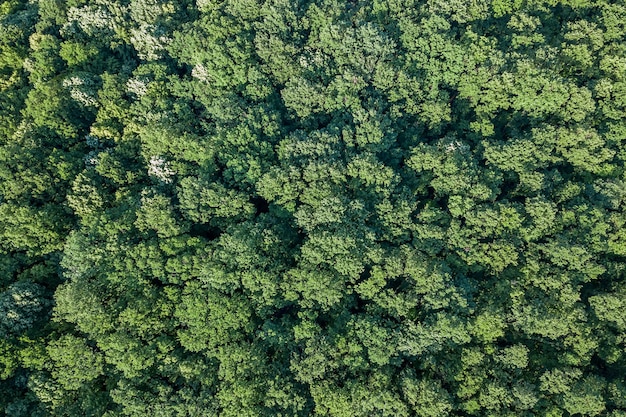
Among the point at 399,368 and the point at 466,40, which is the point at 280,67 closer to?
the point at 466,40

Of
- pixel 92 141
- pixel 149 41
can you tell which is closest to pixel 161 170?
pixel 92 141

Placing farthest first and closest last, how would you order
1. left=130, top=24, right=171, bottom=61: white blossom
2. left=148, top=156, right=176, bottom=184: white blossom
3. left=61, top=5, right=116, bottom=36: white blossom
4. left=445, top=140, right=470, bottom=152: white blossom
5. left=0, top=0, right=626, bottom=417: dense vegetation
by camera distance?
left=61, top=5, right=116, bottom=36: white blossom → left=130, top=24, right=171, bottom=61: white blossom → left=148, top=156, right=176, bottom=184: white blossom → left=445, top=140, right=470, bottom=152: white blossom → left=0, top=0, right=626, bottom=417: dense vegetation

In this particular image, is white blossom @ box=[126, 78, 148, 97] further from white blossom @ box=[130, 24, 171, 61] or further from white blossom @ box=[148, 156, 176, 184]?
white blossom @ box=[148, 156, 176, 184]

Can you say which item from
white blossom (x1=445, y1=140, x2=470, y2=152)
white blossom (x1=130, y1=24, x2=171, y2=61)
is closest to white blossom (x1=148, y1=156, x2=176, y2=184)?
white blossom (x1=130, y1=24, x2=171, y2=61)

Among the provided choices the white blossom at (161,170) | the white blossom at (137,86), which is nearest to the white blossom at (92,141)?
the white blossom at (137,86)

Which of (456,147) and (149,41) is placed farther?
(149,41)

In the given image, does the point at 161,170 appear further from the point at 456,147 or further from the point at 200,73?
the point at 456,147
